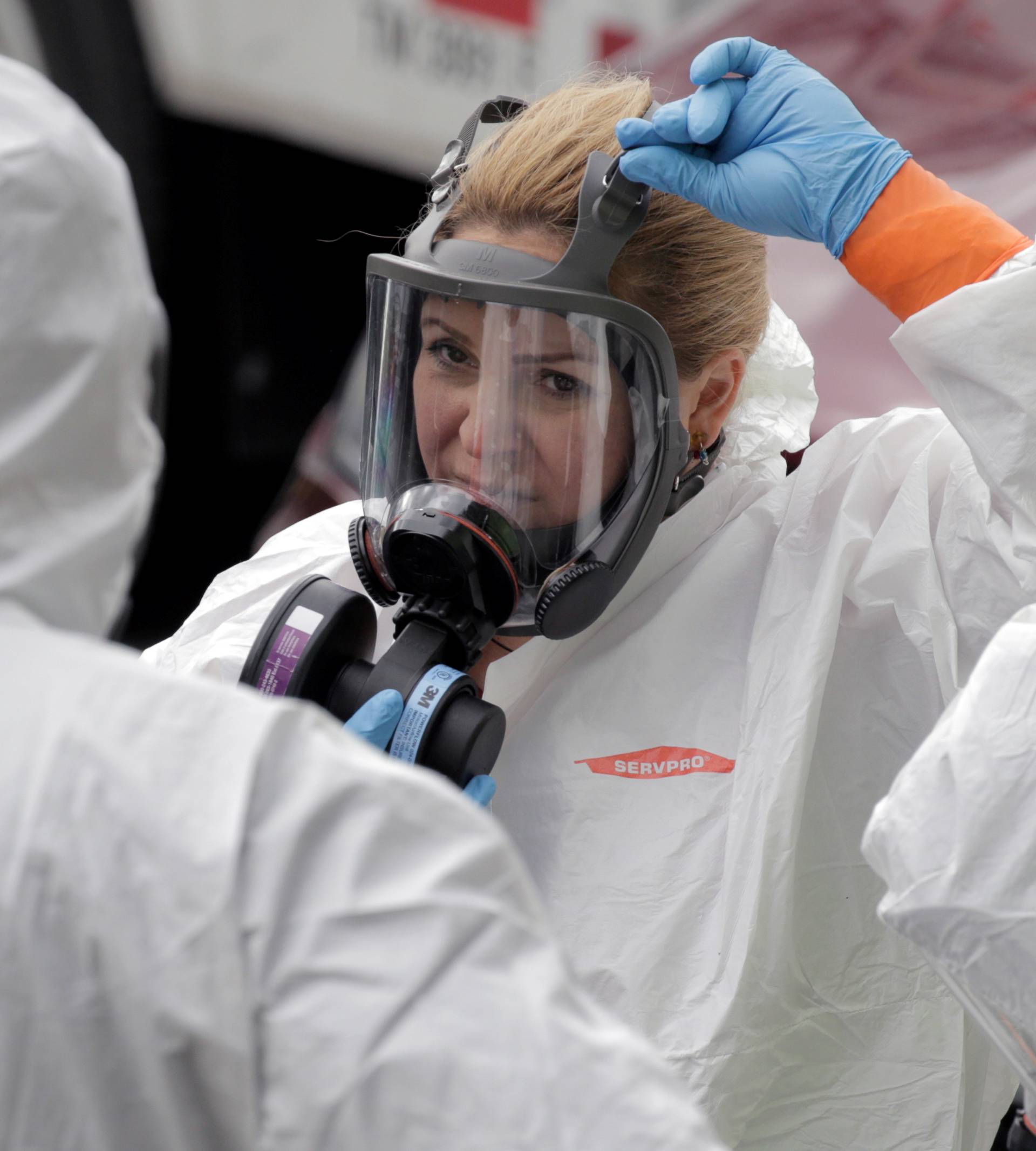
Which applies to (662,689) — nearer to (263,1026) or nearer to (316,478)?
(263,1026)

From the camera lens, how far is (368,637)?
1.53 metres

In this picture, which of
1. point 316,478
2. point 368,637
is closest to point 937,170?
point 316,478

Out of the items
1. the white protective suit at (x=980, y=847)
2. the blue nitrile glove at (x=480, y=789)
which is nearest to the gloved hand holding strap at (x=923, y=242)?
the white protective suit at (x=980, y=847)

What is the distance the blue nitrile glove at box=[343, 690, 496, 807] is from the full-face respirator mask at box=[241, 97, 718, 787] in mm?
37

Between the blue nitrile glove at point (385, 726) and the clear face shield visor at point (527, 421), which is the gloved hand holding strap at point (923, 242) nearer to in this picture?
the clear face shield visor at point (527, 421)

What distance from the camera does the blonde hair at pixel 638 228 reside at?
1535 mm

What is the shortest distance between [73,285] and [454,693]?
726 mm

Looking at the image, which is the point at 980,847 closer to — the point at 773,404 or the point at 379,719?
the point at 379,719

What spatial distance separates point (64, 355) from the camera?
29.3 inches

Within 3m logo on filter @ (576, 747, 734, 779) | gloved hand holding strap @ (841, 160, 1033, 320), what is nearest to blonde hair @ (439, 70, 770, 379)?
gloved hand holding strap @ (841, 160, 1033, 320)

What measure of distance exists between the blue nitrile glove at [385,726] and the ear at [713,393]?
1.65ft

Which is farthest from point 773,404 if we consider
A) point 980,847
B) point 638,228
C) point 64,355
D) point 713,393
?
point 64,355

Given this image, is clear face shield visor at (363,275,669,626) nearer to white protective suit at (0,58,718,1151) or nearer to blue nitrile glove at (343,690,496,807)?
blue nitrile glove at (343,690,496,807)

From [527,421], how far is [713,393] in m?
0.26
